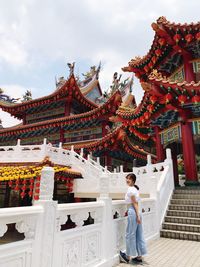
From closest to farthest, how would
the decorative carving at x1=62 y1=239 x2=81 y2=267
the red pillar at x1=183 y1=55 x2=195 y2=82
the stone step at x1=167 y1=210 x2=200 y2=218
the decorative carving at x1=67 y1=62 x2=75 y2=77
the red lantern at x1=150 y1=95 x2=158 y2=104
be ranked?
the decorative carving at x1=62 y1=239 x2=81 y2=267, the stone step at x1=167 y1=210 x2=200 y2=218, the red lantern at x1=150 y1=95 x2=158 y2=104, the red pillar at x1=183 y1=55 x2=195 y2=82, the decorative carving at x1=67 y1=62 x2=75 y2=77

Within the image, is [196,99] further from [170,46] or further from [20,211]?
[20,211]

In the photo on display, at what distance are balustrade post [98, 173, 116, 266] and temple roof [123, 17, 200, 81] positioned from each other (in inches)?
Answer: 324

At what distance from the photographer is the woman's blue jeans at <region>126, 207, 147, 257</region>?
4.09 meters

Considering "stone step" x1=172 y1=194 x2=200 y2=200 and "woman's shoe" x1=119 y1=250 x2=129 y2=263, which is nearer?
"woman's shoe" x1=119 y1=250 x2=129 y2=263

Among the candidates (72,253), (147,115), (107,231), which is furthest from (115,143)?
(72,253)

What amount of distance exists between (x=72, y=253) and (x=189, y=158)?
22.7 ft

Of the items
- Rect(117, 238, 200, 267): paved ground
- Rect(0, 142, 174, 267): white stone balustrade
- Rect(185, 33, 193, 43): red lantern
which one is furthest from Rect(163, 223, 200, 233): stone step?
Rect(185, 33, 193, 43): red lantern

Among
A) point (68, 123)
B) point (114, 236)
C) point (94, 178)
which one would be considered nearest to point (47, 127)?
point (68, 123)

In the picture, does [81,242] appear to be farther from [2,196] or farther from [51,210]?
[2,196]

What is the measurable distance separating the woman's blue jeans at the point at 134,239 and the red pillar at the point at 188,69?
314 inches

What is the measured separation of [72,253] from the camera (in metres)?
3.19

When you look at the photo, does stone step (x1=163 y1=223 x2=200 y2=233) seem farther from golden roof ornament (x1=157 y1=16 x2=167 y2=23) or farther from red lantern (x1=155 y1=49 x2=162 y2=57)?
golden roof ornament (x1=157 y1=16 x2=167 y2=23)

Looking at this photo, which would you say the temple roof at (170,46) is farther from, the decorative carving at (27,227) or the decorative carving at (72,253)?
the decorative carving at (27,227)

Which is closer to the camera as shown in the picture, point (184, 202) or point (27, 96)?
point (184, 202)
